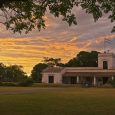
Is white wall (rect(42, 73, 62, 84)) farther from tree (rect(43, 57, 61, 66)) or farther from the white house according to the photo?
tree (rect(43, 57, 61, 66))

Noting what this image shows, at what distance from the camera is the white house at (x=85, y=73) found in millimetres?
94125

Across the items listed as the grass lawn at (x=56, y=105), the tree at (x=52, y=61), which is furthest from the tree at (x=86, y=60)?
the grass lawn at (x=56, y=105)

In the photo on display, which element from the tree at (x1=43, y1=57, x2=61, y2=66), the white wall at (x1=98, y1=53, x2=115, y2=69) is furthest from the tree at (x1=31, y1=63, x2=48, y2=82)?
the white wall at (x1=98, y1=53, x2=115, y2=69)

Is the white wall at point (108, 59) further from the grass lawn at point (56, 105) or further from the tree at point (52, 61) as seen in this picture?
the grass lawn at point (56, 105)

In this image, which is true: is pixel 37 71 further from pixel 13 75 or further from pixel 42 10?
pixel 42 10

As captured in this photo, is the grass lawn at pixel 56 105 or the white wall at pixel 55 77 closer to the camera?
the grass lawn at pixel 56 105

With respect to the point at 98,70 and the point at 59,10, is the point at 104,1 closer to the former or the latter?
the point at 59,10

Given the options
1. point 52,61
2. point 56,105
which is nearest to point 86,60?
point 52,61

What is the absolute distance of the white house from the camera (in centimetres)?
9412

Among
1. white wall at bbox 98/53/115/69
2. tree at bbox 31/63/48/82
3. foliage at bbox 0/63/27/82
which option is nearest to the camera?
white wall at bbox 98/53/115/69

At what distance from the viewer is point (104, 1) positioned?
1838 cm

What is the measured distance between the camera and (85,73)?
95.3 meters

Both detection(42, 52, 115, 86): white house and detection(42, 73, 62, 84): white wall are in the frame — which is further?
detection(42, 73, 62, 84): white wall

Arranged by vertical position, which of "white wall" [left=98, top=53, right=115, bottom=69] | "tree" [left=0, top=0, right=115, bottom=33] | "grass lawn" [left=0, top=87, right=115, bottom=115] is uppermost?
"white wall" [left=98, top=53, right=115, bottom=69]
